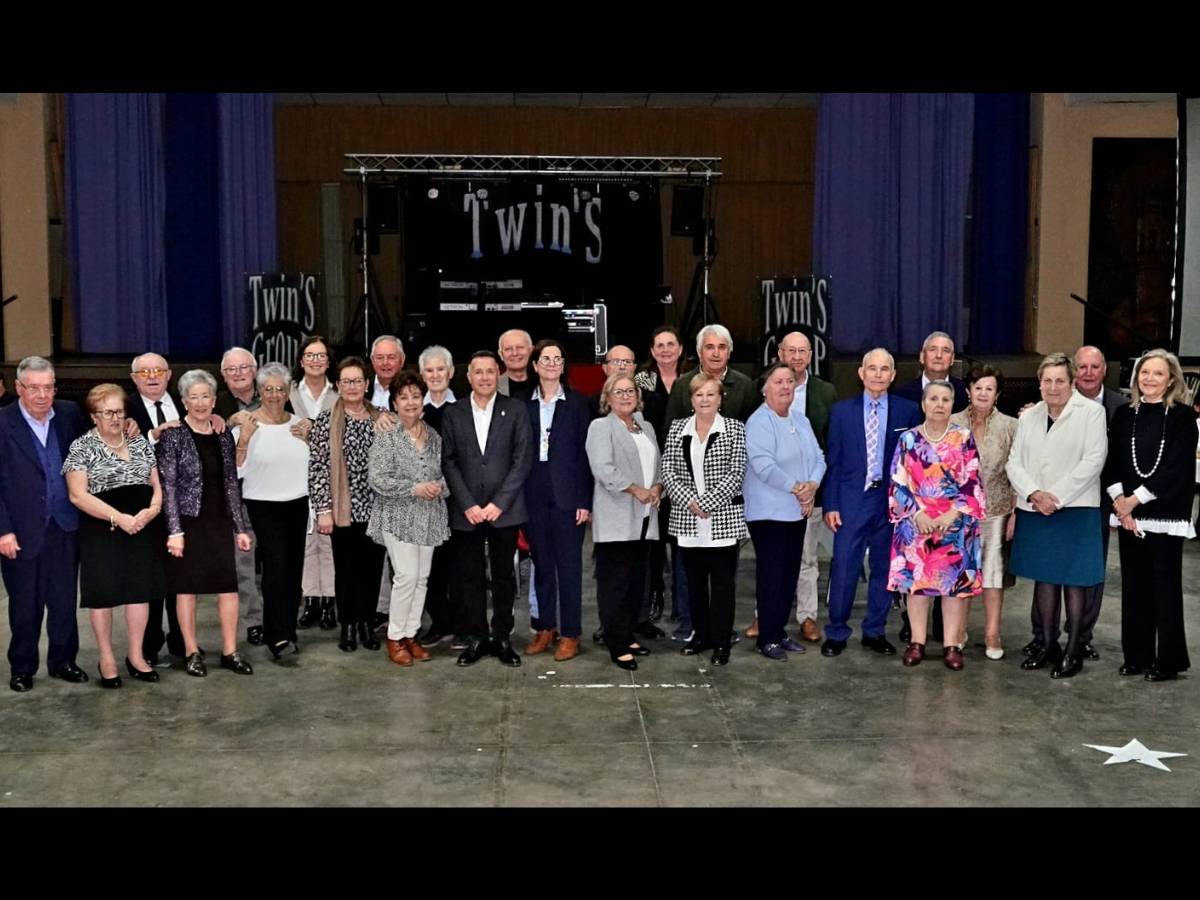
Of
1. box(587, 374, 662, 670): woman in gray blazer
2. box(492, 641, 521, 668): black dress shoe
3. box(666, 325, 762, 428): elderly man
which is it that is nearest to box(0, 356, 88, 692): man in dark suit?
box(492, 641, 521, 668): black dress shoe

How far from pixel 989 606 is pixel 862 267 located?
317 inches

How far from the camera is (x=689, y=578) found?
6098 millimetres

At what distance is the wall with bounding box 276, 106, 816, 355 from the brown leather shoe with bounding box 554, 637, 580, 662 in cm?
894

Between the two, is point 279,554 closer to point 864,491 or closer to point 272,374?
point 272,374

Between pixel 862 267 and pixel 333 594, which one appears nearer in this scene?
pixel 333 594

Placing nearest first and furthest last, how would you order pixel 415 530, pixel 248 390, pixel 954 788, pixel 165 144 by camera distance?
pixel 954 788, pixel 415 530, pixel 248 390, pixel 165 144

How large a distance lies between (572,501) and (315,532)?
1363 millimetres

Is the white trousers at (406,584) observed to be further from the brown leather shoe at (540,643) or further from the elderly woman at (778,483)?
the elderly woman at (778,483)

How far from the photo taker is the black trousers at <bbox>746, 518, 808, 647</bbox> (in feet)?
19.8

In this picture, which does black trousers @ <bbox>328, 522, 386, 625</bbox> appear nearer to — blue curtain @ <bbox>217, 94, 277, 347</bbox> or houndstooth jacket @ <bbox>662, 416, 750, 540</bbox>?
houndstooth jacket @ <bbox>662, 416, 750, 540</bbox>

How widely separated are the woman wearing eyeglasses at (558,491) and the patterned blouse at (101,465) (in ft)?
5.40
